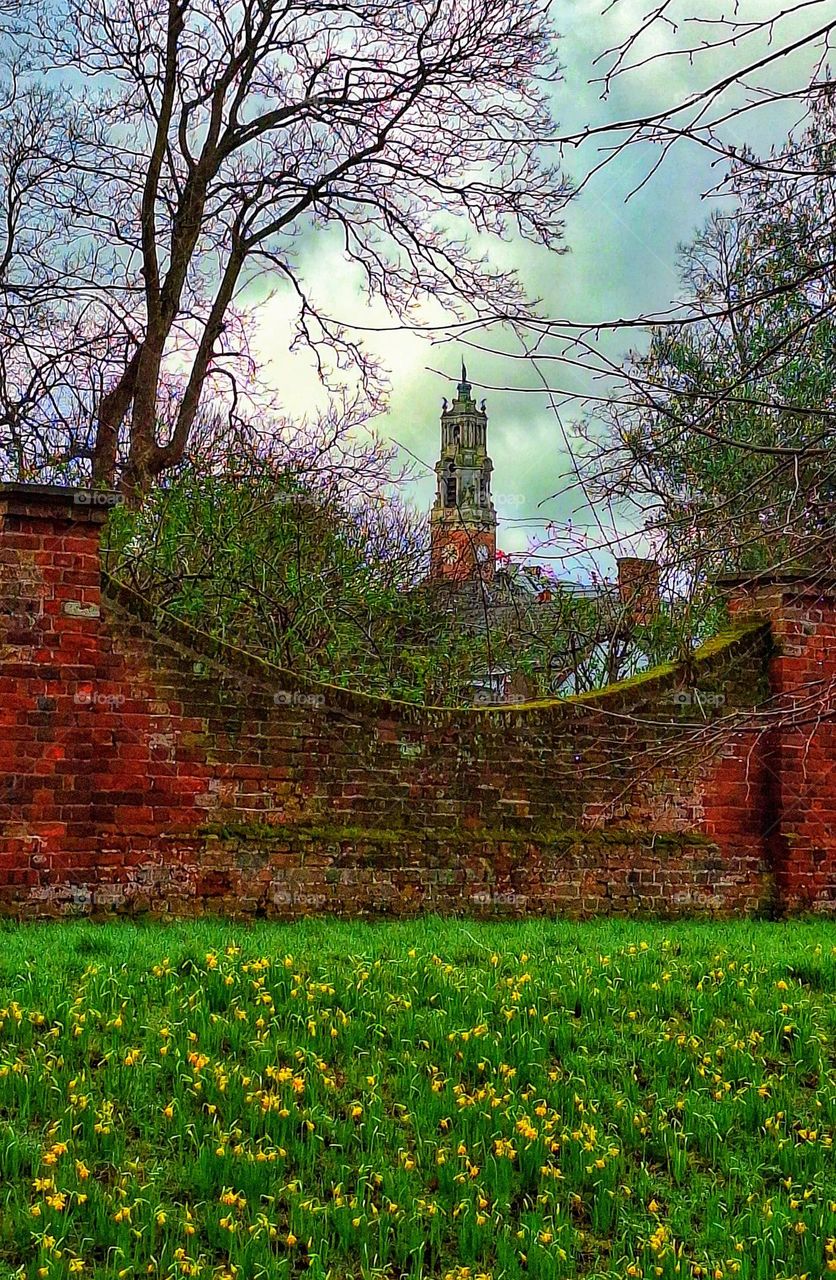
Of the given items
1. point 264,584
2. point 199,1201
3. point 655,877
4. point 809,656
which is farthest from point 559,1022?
point 264,584

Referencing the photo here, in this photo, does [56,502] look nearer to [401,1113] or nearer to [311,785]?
[311,785]

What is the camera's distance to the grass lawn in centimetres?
Answer: 455

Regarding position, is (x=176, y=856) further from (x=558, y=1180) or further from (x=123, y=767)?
(x=558, y=1180)

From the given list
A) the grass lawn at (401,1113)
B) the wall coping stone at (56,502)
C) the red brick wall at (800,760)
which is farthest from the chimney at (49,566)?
the red brick wall at (800,760)

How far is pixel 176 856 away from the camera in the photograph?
8062 mm

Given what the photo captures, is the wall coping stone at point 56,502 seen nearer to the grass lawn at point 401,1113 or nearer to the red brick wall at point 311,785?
the red brick wall at point 311,785


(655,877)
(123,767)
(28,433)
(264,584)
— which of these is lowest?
(655,877)

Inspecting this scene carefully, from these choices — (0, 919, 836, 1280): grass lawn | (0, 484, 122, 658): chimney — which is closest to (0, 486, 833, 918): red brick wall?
(0, 484, 122, 658): chimney

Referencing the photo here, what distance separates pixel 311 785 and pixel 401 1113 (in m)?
3.41

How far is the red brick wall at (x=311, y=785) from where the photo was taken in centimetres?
773

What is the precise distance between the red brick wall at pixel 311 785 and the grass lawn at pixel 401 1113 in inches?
36.8

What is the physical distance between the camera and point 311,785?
8.55 meters

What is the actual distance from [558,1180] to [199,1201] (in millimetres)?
1381

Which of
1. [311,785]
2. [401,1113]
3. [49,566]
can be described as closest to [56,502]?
[49,566]
